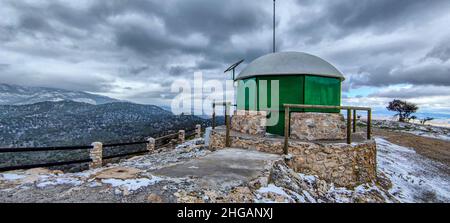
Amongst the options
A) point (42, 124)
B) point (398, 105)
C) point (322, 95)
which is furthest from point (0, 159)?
point (398, 105)

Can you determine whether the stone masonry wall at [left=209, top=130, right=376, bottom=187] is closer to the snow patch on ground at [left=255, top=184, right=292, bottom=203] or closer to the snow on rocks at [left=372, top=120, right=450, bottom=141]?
the snow patch on ground at [left=255, top=184, right=292, bottom=203]

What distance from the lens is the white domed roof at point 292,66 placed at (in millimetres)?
9859

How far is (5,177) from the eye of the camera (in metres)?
4.94

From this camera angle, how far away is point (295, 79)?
32.3 feet

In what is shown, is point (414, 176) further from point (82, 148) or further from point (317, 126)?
point (82, 148)

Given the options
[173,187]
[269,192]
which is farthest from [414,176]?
[173,187]

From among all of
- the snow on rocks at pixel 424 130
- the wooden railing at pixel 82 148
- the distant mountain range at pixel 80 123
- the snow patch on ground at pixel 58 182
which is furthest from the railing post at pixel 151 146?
the snow on rocks at pixel 424 130

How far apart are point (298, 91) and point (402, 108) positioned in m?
46.0

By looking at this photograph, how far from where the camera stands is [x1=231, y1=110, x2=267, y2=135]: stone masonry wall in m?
9.34

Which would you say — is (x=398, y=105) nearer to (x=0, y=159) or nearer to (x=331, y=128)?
(x=331, y=128)

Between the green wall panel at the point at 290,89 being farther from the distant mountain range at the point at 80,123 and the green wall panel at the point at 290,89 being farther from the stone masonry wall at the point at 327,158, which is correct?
the distant mountain range at the point at 80,123
